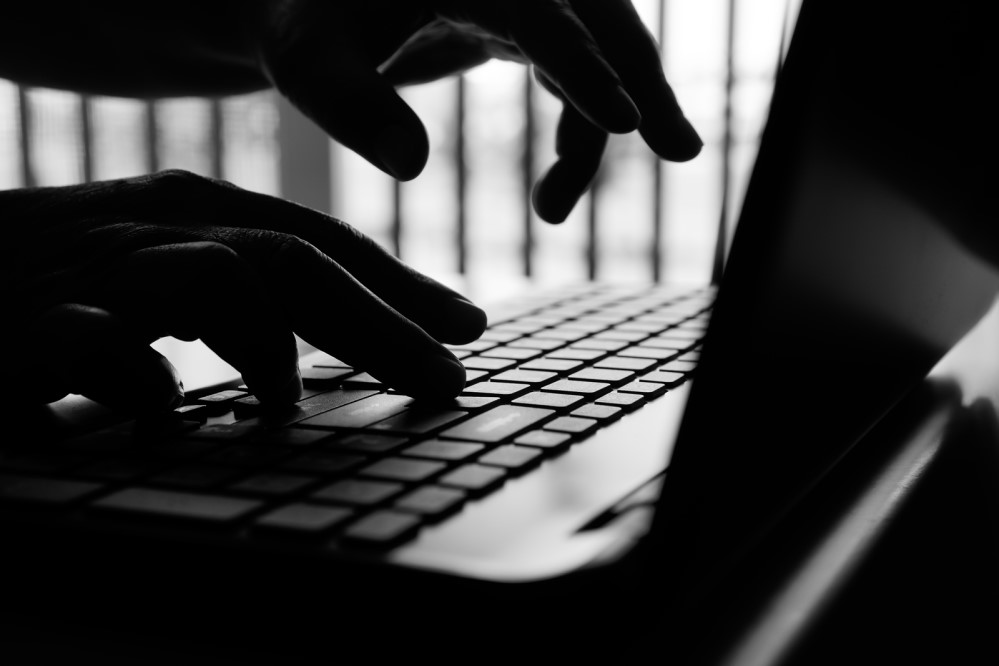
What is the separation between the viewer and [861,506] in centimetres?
36

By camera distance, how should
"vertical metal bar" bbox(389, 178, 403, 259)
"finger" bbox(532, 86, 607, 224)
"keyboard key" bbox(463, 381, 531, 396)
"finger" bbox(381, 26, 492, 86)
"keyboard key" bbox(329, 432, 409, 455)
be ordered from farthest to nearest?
"vertical metal bar" bbox(389, 178, 403, 259), "finger" bbox(381, 26, 492, 86), "finger" bbox(532, 86, 607, 224), "keyboard key" bbox(463, 381, 531, 396), "keyboard key" bbox(329, 432, 409, 455)

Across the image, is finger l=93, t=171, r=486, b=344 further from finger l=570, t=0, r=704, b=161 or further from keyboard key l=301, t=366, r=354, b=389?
finger l=570, t=0, r=704, b=161

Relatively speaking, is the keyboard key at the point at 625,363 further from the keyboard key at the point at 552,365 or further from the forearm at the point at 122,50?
the forearm at the point at 122,50

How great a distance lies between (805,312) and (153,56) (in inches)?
28.3

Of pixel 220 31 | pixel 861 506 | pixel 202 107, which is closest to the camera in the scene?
pixel 861 506

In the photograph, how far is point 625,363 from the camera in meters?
0.53

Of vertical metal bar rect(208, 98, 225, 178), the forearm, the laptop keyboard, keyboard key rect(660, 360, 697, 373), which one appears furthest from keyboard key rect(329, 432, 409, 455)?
vertical metal bar rect(208, 98, 225, 178)

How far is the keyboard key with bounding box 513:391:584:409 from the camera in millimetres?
418

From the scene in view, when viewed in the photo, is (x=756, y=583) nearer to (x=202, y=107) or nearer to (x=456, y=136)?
(x=456, y=136)

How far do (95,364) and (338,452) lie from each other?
0.13m

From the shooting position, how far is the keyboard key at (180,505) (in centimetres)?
26

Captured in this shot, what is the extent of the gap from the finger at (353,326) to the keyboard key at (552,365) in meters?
0.09

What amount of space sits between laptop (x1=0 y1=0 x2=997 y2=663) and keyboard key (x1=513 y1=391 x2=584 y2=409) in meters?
0.04

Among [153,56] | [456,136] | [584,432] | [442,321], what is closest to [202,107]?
[456,136]
